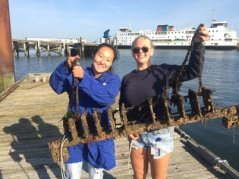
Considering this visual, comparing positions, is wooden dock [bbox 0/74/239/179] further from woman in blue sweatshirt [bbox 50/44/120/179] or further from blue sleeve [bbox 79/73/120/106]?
blue sleeve [bbox 79/73/120/106]

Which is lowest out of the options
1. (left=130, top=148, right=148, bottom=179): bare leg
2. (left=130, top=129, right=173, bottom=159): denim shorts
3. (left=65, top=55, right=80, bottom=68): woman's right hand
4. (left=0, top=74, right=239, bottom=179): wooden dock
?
(left=0, top=74, right=239, bottom=179): wooden dock

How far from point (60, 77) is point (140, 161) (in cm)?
147

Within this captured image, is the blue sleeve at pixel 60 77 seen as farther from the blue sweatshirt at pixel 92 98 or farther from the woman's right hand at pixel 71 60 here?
the woman's right hand at pixel 71 60

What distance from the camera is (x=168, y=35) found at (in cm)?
10781

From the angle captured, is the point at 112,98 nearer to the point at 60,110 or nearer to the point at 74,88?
the point at 74,88

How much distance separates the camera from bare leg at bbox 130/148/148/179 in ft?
12.6

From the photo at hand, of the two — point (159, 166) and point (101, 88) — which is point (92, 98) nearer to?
point (101, 88)

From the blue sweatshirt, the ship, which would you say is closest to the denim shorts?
the blue sweatshirt

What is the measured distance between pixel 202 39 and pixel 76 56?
124 cm

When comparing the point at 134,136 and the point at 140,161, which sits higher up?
the point at 134,136

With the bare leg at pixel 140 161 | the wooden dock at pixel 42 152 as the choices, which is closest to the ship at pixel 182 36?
the wooden dock at pixel 42 152

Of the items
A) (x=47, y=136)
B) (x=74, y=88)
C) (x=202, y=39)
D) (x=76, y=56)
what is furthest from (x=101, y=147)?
(x=47, y=136)

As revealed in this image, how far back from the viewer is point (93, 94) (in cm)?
318

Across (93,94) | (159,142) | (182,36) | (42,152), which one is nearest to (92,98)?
(93,94)
